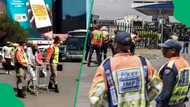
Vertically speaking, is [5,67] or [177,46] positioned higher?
[177,46]

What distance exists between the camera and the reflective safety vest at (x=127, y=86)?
6.25m

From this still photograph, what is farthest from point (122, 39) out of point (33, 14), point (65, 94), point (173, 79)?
point (33, 14)

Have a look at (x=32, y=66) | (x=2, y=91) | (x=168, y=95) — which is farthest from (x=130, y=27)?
(x=168, y=95)

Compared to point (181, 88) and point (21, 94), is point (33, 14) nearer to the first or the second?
point (21, 94)

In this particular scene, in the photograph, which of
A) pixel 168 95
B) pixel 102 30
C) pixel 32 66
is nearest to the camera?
pixel 168 95

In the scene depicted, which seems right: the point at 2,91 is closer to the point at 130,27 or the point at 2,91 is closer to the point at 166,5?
the point at 166,5

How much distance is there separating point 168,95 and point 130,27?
14106 millimetres

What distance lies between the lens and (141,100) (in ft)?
20.9

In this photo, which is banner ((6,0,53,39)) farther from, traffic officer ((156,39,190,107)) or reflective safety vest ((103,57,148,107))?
reflective safety vest ((103,57,148,107))

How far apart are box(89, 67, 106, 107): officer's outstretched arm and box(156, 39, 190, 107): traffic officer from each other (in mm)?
1574

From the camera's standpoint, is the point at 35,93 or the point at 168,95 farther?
the point at 35,93

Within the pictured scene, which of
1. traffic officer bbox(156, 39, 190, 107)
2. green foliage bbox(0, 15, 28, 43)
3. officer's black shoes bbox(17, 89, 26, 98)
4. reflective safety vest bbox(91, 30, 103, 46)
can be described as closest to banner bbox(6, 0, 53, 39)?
green foliage bbox(0, 15, 28, 43)

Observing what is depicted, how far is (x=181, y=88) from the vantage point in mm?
7762

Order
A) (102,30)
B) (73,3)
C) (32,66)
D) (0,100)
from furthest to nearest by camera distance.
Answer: (73,3) < (102,30) < (32,66) < (0,100)
